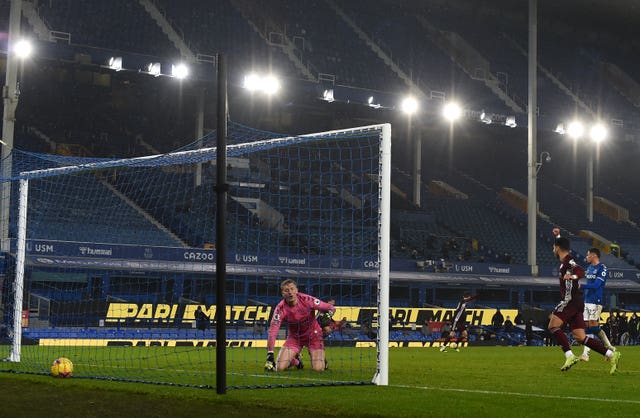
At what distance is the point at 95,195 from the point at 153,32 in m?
9.00

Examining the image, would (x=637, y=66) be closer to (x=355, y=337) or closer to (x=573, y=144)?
(x=573, y=144)

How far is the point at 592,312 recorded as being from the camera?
18125 mm

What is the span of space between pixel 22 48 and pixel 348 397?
22468 millimetres

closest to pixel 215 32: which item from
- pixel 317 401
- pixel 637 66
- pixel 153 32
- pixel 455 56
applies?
pixel 153 32

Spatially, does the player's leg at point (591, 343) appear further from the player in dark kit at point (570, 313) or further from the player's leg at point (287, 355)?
the player's leg at point (287, 355)

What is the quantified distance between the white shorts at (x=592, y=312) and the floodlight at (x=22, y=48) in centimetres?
1784

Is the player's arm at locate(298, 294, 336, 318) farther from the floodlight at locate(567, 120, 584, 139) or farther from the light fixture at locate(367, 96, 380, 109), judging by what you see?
the floodlight at locate(567, 120, 584, 139)

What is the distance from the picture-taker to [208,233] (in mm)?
31875

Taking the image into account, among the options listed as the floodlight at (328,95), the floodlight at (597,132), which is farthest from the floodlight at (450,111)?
the floodlight at (597,132)

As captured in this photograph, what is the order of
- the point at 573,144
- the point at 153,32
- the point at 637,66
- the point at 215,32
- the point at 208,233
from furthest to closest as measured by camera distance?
the point at 637,66 → the point at 573,144 → the point at 215,32 → the point at 153,32 → the point at 208,233

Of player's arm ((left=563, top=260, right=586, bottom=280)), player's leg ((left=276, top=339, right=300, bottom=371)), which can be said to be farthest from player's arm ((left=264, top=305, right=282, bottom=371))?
player's arm ((left=563, top=260, right=586, bottom=280))

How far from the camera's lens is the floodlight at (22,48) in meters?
27.1

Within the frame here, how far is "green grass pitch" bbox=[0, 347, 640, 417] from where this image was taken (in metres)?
8.67

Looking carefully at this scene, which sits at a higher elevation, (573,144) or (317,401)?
(573,144)
